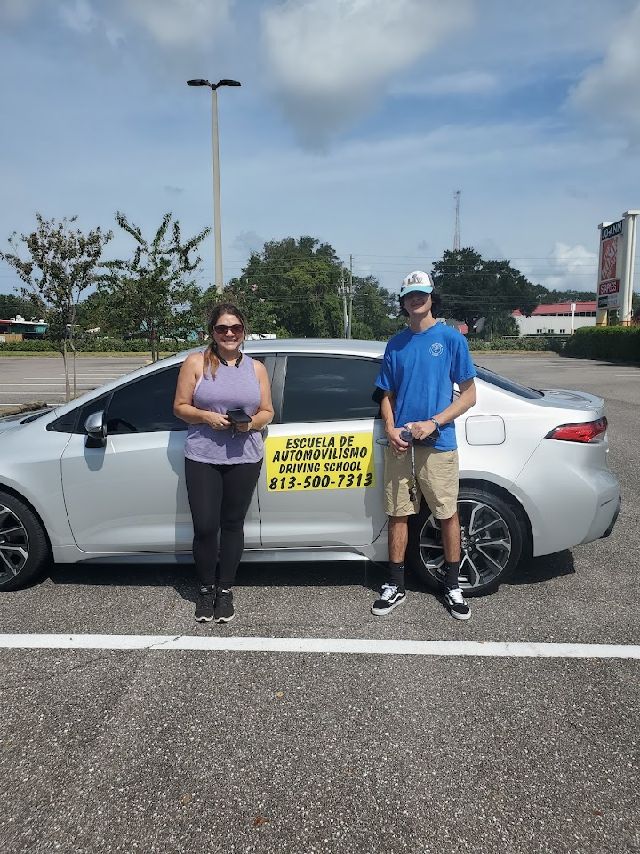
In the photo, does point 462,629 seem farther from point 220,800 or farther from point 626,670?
point 220,800

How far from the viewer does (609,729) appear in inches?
105

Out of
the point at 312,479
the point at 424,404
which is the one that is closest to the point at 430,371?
the point at 424,404

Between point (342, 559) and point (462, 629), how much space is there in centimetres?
78

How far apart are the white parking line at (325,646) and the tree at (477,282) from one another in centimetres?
10138

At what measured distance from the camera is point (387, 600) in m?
3.72

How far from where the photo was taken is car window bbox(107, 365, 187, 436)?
3873 millimetres

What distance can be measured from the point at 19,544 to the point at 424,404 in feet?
8.40

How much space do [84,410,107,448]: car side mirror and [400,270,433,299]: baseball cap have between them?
6.00 ft

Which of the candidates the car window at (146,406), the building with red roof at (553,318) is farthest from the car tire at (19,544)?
the building with red roof at (553,318)

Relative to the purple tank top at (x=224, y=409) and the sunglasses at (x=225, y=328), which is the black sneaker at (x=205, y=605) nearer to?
the purple tank top at (x=224, y=409)

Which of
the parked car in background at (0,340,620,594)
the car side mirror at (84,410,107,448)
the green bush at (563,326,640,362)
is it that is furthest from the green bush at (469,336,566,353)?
the car side mirror at (84,410,107,448)

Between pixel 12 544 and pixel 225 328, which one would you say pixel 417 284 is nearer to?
pixel 225 328

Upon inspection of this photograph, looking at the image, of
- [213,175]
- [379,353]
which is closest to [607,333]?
[213,175]

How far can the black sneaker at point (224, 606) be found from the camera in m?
3.64
